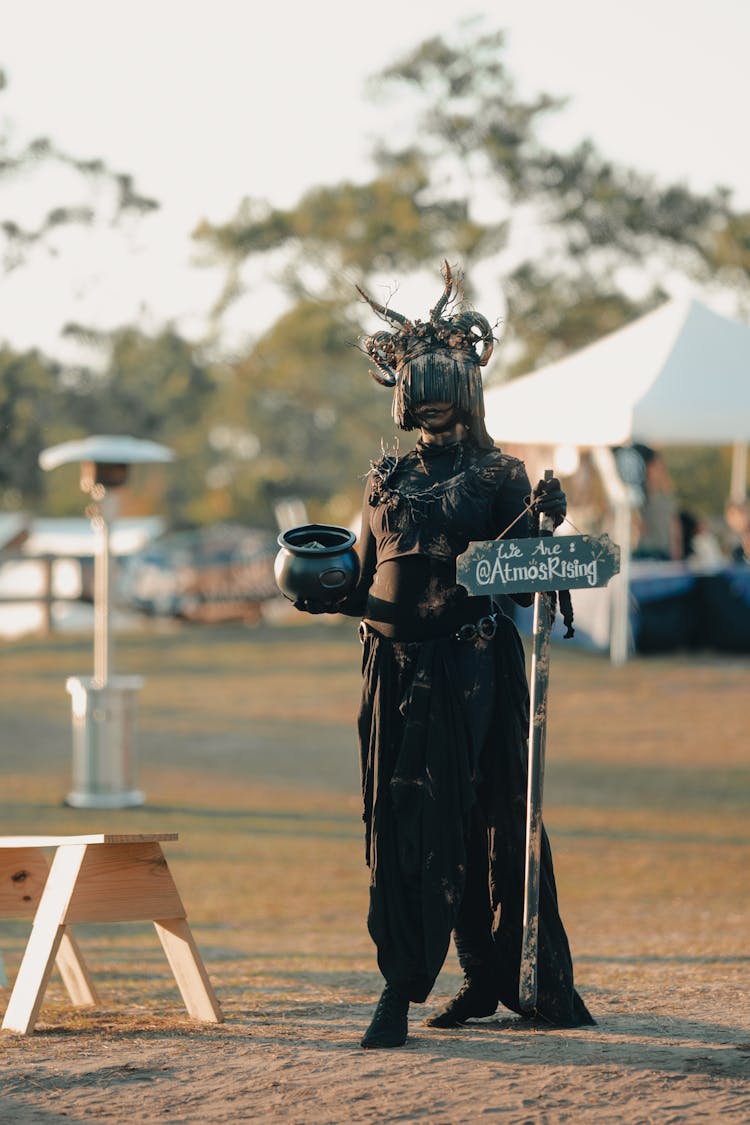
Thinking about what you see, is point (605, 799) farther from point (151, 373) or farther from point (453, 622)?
point (151, 373)

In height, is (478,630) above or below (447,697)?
above

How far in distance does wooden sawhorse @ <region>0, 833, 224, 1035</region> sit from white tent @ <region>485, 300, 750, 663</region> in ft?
28.7

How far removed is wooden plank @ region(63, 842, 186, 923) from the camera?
4.89m

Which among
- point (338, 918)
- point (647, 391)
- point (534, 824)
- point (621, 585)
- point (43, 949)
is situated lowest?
point (338, 918)

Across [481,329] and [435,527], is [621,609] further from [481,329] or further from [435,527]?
[435,527]

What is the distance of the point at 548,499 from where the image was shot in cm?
466

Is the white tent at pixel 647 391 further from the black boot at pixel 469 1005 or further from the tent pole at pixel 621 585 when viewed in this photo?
the black boot at pixel 469 1005

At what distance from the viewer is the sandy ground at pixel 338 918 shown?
405 cm

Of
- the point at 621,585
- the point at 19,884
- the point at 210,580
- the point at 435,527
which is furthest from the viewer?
the point at 210,580

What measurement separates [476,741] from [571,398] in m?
9.65

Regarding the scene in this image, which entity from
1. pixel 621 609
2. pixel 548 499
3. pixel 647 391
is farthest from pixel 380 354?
pixel 621 609

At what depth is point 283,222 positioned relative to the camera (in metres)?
32.6

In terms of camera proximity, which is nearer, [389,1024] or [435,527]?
[389,1024]

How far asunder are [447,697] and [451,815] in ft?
1.05
